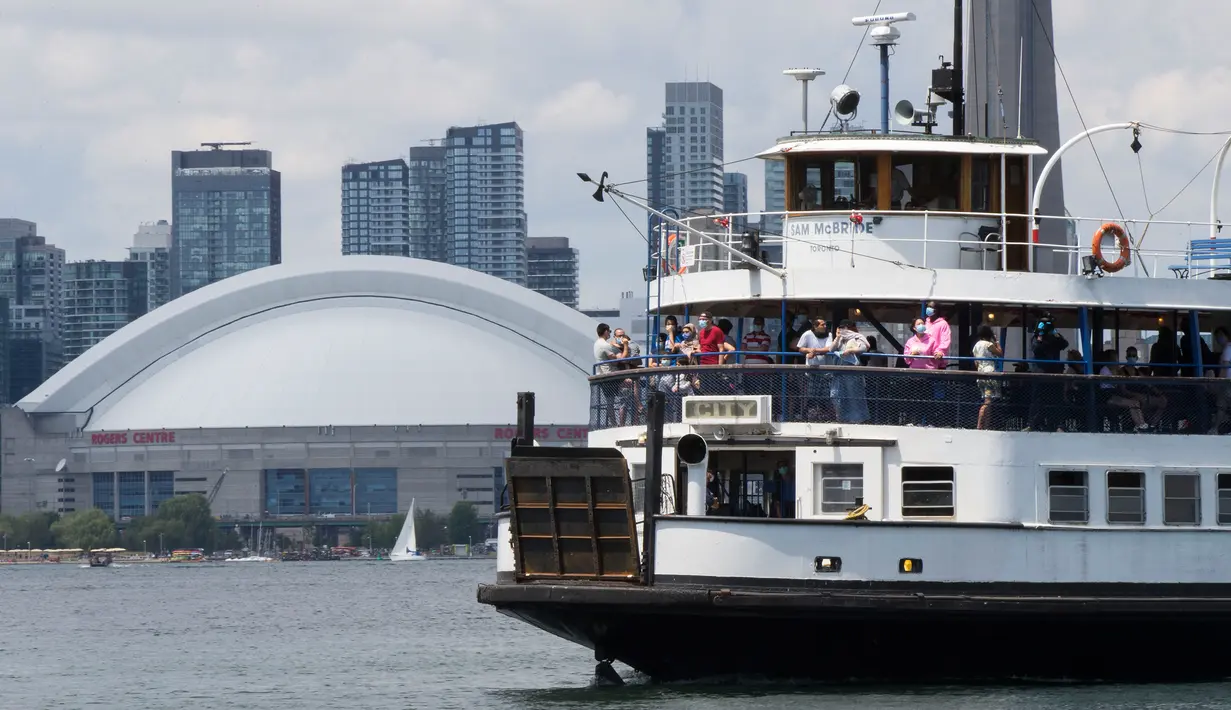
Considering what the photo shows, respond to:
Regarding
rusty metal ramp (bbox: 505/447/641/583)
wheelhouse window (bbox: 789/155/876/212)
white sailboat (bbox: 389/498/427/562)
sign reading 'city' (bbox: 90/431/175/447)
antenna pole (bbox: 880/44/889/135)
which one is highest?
antenna pole (bbox: 880/44/889/135)

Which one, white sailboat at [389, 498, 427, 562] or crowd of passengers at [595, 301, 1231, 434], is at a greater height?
crowd of passengers at [595, 301, 1231, 434]

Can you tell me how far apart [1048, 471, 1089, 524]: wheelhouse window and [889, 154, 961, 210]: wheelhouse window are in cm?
445

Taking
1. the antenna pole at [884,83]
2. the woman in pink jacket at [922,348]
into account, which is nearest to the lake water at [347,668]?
the woman in pink jacket at [922,348]

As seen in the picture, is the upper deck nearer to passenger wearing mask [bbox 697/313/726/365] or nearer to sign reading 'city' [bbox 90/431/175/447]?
passenger wearing mask [bbox 697/313/726/365]

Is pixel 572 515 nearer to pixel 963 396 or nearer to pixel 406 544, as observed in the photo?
pixel 963 396

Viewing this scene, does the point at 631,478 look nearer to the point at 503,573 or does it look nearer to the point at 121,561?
the point at 503,573

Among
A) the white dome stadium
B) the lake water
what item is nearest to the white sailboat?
the white dome stadium

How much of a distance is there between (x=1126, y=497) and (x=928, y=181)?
5401mm

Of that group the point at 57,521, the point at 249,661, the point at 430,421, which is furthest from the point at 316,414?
the point at 249,661

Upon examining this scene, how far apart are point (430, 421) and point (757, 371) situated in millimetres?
161320

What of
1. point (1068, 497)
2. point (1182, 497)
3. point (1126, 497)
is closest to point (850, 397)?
point (1068, 497)

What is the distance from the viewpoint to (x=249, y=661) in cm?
3972

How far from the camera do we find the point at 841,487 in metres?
26.2

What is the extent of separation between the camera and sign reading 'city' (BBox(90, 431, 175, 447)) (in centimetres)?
18300
